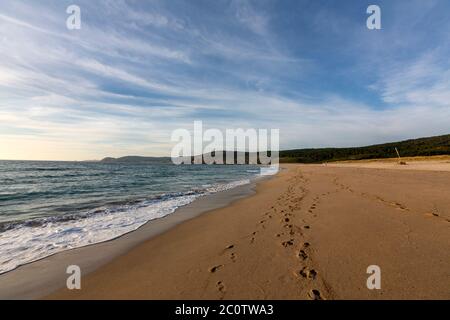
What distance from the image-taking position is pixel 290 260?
4.71m

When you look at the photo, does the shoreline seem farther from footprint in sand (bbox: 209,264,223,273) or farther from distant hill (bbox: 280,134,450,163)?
distant hill (bbox: 280,134,450,163)

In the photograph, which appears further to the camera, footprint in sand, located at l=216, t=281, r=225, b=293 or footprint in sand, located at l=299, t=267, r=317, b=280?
footprint in sand, located at l=299, t=267, r=317, b=280

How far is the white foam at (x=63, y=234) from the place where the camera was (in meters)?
5.90

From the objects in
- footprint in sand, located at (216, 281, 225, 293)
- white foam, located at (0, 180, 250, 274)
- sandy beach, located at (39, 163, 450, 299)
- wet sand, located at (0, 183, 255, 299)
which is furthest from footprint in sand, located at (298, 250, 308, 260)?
white foam, located at (0, 180, 250, 274)

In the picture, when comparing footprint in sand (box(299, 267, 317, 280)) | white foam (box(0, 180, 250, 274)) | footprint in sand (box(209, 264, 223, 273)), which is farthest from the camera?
white foam (box(0, 180, 250, 274))

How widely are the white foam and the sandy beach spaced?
6.05ft

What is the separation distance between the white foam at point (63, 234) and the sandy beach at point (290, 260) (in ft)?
6.05

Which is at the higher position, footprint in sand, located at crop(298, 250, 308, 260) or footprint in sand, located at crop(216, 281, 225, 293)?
footprint in sand, located at crop(298, 250, 308, 260)

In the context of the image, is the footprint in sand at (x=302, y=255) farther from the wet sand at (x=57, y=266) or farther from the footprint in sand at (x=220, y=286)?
the wet sand at (x=57, y=266)

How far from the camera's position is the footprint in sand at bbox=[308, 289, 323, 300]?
3.43 meters

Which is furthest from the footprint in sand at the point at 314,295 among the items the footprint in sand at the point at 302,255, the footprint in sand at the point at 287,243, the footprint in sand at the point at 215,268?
the footprint in sand at the point at 287,243

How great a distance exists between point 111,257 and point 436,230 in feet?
25.6
